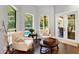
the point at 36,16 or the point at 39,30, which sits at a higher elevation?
the point at 36,16

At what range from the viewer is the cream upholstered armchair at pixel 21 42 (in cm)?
364

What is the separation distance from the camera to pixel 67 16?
12.2ft

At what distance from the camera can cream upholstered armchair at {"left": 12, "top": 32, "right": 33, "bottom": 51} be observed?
364 cm

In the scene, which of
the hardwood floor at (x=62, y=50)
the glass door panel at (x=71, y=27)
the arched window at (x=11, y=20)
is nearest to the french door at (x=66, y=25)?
the glass door panel at (x=71, y=27)

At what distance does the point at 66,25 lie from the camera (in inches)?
149

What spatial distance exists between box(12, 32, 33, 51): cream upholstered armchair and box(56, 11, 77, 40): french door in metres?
0.81

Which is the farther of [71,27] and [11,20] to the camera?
[71,27]

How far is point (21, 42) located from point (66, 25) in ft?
4.44

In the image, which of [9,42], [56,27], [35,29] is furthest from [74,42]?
[9,42]

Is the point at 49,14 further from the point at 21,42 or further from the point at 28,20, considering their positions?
Result: the point at 21,42

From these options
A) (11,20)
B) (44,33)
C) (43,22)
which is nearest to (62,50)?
(44,33)

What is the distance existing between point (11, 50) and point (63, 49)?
4.54 feet
